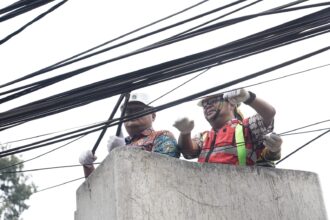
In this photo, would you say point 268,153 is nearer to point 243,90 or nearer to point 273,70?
point 243,90

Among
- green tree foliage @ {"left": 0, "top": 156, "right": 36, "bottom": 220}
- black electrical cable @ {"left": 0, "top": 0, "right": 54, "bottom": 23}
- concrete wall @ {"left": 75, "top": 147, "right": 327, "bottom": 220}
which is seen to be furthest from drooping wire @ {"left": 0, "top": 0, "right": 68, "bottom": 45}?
green tree foliage @ {"left": 0, "top": 156, "right": 36, "bottom": 220}

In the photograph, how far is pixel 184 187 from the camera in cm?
348

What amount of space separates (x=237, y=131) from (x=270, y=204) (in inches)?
21.9

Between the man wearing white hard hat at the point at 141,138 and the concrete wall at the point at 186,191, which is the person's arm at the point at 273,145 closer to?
the concrete wall at the point at 186,191

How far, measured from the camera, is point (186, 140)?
13.1 feet

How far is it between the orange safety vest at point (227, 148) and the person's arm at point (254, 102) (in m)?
0.21

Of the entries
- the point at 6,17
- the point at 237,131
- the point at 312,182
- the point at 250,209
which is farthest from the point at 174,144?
the point at 6,17

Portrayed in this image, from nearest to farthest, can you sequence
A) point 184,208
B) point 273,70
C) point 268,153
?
point 273,70 < point 184,208 < point 268,153

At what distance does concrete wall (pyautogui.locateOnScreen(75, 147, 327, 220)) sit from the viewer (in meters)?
3.29

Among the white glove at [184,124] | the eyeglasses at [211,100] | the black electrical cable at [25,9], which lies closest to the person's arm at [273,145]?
the white glove at [184,124]

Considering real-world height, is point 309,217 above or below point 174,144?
below

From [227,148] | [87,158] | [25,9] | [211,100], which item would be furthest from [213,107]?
[25,9]

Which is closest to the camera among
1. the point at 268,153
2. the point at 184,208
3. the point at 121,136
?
the point at 184,208

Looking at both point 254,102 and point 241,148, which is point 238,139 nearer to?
point 241,148
